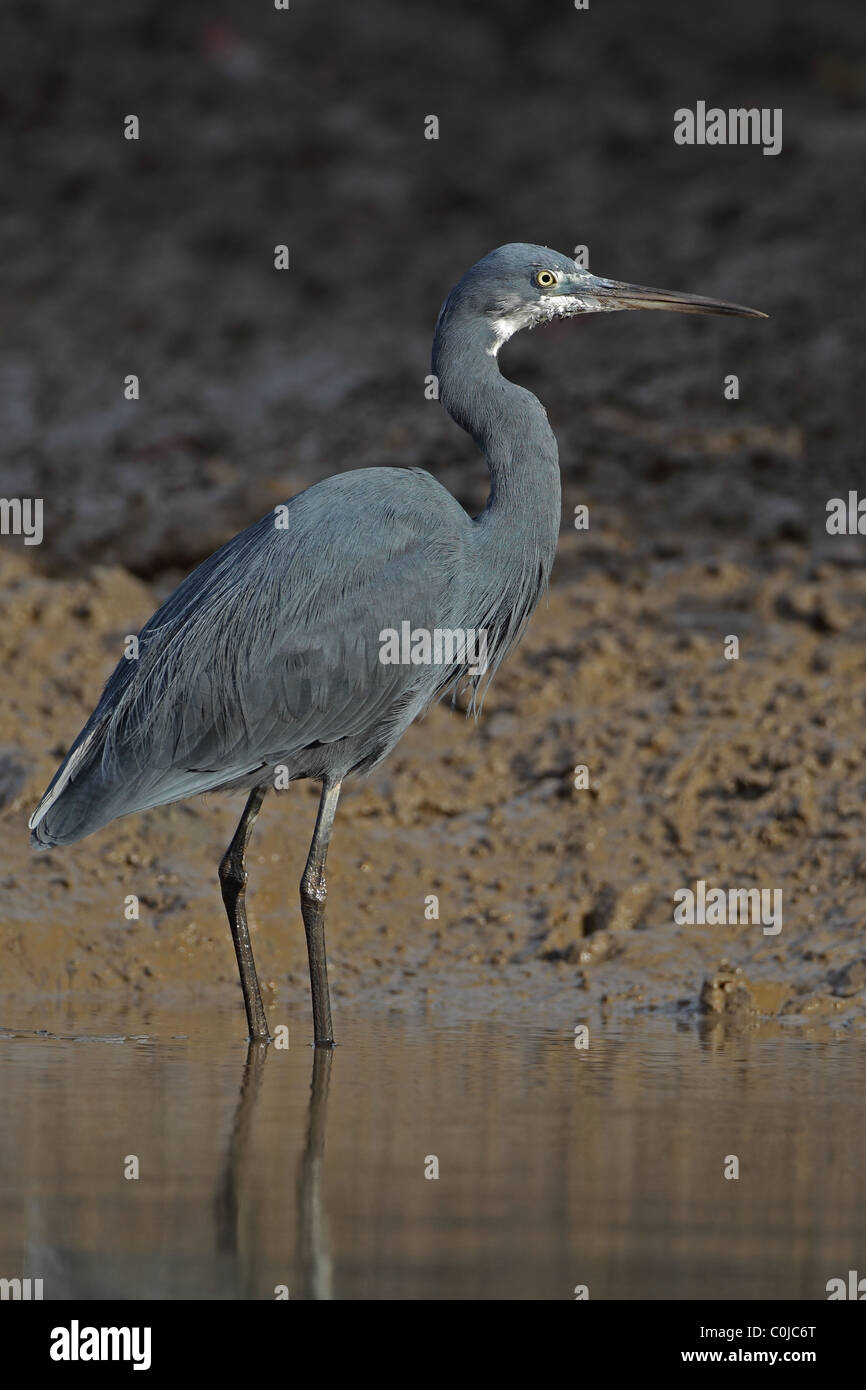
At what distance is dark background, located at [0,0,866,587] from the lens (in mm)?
14375

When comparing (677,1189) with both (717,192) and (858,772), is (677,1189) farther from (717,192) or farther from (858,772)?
(717,192)

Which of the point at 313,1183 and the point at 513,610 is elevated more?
the point at 513,610

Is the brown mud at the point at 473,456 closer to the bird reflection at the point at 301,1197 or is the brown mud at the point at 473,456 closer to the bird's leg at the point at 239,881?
the bird's leg at the point at 239,881

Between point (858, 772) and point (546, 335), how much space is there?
274 inches

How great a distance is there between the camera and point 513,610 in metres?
8.46

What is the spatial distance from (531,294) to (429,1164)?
4.19 meters

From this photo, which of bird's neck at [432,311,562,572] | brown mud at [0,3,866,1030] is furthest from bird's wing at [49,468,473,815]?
brown mud at [0,3,866,1030]

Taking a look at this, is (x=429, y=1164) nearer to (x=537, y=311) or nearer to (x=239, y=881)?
(x=239, y=881)

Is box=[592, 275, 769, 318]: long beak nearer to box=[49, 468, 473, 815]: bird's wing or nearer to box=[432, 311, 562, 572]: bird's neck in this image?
box=[432, 311, 562, 572]: bird's neck

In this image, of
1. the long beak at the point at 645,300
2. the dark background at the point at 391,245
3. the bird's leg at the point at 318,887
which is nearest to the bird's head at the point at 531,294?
the long beak at the point at 645,300

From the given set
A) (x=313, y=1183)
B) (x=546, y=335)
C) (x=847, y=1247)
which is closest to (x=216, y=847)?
(x=313, y=1183)

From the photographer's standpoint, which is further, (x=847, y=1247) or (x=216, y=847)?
(x=216, y=847)

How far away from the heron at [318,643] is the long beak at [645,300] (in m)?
0.61
